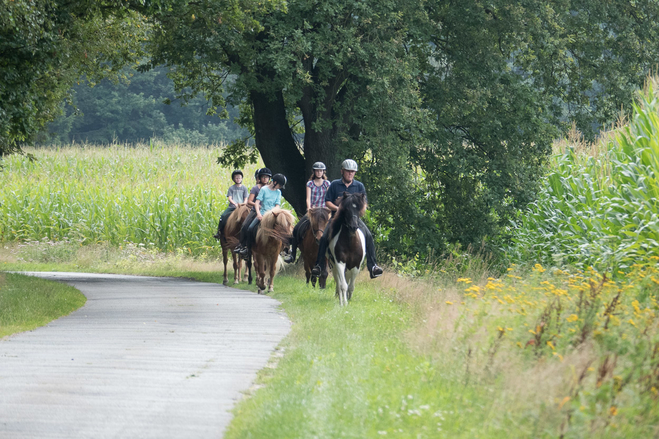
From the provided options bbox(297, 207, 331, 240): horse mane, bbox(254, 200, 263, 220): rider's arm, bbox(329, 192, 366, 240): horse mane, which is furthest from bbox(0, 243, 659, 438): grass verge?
bbox(254, 200, 263, 220): rider's arm

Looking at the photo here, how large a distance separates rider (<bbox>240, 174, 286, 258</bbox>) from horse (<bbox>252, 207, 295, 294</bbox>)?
361 mm

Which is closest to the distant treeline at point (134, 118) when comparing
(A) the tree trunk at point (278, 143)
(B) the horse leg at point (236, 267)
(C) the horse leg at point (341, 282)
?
(A) the tree trunk at point (278, 143)

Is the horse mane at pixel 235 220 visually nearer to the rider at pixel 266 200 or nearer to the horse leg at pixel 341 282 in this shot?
the rider at pixel 266 200

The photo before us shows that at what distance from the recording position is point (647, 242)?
12609mm

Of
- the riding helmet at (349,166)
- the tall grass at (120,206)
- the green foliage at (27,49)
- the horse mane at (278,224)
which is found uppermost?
the green foliage at (27,49)

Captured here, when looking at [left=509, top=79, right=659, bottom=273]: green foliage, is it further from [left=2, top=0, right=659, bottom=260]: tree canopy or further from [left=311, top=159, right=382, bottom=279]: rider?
[left=2, top=0, right=659, bottom=260]: tree canopy

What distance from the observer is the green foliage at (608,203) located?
12711 mm

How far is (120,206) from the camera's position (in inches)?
1332

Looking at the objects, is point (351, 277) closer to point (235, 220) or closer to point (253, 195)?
point (253, 195)

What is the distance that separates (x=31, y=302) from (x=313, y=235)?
565 cm

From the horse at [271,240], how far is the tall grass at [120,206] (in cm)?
1399

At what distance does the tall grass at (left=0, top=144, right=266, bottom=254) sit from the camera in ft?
106

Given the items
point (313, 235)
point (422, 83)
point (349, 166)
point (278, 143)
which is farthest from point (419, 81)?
point (349, 166)

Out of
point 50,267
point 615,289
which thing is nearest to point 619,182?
point 615,289
